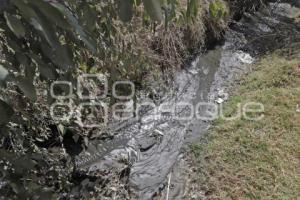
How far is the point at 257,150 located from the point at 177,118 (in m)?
0.86

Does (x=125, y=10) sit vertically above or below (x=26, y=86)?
above

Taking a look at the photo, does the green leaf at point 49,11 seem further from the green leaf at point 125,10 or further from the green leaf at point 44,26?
the green leaf at point 125,10

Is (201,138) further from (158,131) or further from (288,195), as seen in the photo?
(288,195)

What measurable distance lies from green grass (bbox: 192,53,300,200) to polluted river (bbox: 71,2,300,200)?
17cm

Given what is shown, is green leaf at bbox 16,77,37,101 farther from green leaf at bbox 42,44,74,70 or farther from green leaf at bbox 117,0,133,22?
green leaf at bbox 117,0,133,22

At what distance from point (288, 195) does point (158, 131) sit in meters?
1.26

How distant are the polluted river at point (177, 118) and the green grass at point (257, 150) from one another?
0.57 feet

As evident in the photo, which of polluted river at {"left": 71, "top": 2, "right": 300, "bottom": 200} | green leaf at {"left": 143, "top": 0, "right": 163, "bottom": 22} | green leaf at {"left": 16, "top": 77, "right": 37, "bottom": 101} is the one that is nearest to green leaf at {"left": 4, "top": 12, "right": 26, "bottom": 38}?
green leaf at {"left": 16, "top": 77, "right": 37, "bottom": 101}

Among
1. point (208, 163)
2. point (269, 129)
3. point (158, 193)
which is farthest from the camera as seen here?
point (269, 129)

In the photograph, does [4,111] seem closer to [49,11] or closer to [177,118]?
[49,11]

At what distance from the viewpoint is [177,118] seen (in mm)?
4277

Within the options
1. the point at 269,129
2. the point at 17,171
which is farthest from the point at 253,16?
the point at 17,171

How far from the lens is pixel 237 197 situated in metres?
3.29

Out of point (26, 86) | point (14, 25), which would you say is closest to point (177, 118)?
point (26, 86)
